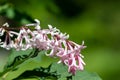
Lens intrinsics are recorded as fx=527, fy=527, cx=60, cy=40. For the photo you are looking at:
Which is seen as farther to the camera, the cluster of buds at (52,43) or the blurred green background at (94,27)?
the blurred green background at (94,27)

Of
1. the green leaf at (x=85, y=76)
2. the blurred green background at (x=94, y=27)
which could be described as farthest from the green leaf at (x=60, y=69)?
the blurred green background at (x=94, y=27)

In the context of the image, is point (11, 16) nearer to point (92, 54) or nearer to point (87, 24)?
point (92, 54)

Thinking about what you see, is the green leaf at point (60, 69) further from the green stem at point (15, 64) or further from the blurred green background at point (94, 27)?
the blurred green background at point (94, 27)

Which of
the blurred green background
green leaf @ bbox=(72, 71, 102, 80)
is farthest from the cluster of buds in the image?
the blurred green background

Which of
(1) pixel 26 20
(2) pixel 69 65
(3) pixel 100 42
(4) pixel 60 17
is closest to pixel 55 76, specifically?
(2) pixel 69 65

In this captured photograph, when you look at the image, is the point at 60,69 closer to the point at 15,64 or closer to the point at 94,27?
the point at 15,64

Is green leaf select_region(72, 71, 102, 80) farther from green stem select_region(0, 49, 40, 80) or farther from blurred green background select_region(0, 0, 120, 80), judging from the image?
blurred green background select_region(0, 0, 120, 80)
